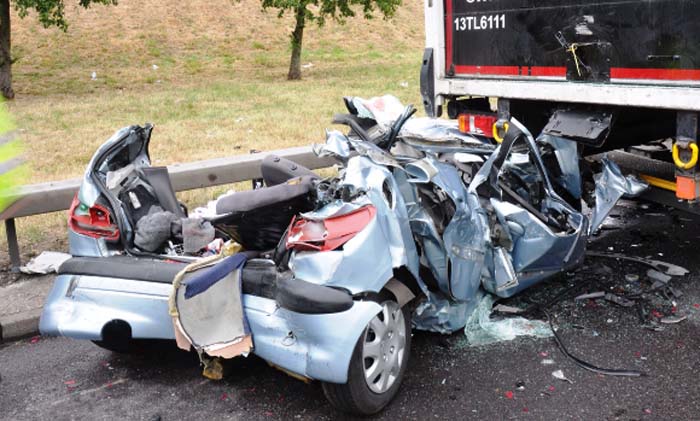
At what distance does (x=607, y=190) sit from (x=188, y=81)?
17.3 m

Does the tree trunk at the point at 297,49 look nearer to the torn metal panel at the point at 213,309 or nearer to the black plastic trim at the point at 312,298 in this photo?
the torn metal panel at the point at 213,309

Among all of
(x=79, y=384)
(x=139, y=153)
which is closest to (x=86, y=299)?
(x=79, y=384)

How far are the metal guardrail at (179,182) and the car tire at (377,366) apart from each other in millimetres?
2847

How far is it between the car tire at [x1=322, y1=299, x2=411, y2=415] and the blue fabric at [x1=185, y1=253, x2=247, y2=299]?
0.71 m

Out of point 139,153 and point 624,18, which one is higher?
Answer: point 624,18

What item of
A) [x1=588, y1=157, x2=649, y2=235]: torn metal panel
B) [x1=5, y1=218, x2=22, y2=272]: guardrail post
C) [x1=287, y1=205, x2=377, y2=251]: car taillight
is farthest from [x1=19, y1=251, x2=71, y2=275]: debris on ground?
[x1=588, y1=157, x2=649, y2=235]: torn metal panel

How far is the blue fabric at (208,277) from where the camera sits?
3.51 meters

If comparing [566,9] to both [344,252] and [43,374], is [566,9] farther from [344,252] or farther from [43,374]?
[43,374]

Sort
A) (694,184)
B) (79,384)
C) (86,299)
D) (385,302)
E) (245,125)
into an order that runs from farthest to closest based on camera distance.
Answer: (245,125) < (694,184) < (79,384) < (86,299) < (385,302)

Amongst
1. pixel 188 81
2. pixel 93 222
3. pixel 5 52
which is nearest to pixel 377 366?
pixel 93 222

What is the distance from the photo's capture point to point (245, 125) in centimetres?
1231

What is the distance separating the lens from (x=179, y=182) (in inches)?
245

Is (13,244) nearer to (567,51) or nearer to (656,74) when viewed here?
(567,51)

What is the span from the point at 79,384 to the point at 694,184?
3972 millimetres
